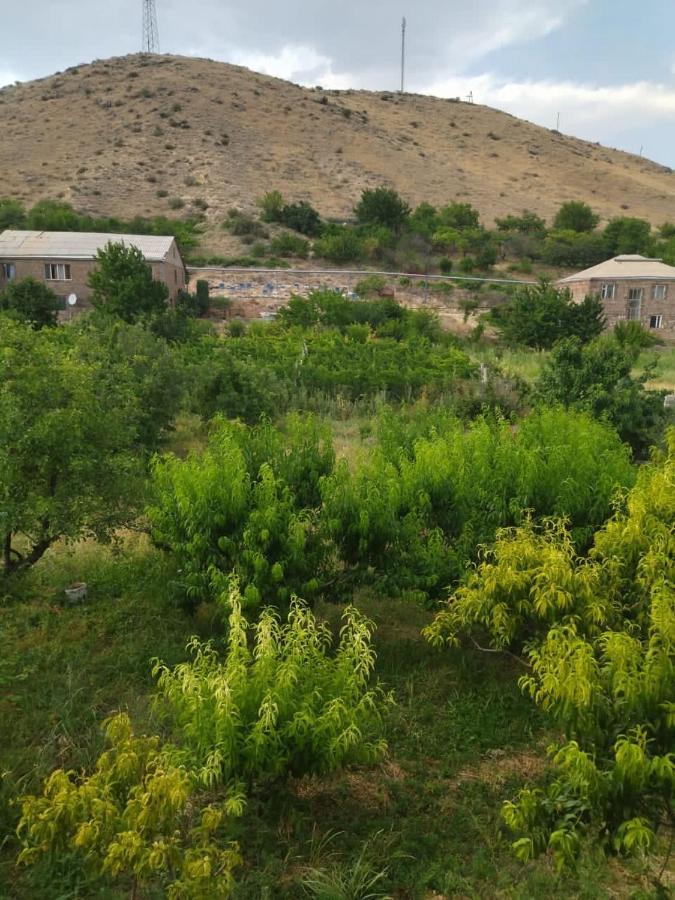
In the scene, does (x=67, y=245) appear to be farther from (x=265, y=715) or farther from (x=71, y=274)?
(x=265, y=715)

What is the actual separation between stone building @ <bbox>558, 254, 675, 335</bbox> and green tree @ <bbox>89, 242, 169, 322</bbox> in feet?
76.1

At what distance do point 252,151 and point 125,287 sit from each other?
42.9 metres

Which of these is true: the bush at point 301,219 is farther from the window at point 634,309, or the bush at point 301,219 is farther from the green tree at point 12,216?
the window at point 634,309

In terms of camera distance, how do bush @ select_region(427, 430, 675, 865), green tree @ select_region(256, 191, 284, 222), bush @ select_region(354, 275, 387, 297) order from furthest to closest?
green tree @ select_region(256, 191, 284, 222) → bush @ select_region(354, 275, 387, 297) → bush @ select_region(427, 430, 675, 865)

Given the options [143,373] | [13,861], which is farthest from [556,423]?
[143,373]

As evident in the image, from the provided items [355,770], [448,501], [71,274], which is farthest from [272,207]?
[355,770]

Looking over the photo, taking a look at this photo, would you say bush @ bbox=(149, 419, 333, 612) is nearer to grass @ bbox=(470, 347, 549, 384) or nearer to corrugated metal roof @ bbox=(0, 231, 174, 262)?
grass @ bbox=(470, 347, 549, 384)

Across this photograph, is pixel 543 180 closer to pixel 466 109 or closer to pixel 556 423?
pixel 466 109

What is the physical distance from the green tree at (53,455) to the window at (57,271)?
28519 millimetres

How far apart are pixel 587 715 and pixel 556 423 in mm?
5630

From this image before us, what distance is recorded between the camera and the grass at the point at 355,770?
4.61 m

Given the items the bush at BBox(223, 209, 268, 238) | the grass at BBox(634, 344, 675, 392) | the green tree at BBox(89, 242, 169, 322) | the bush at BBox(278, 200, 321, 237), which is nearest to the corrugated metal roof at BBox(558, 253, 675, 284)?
the grass at BBox(634, 344, 675, 392)

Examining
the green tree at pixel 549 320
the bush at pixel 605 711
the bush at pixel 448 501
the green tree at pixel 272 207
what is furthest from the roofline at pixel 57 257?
the bush at pixel 605 711

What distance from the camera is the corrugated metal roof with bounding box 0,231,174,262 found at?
Result: 3397cm
